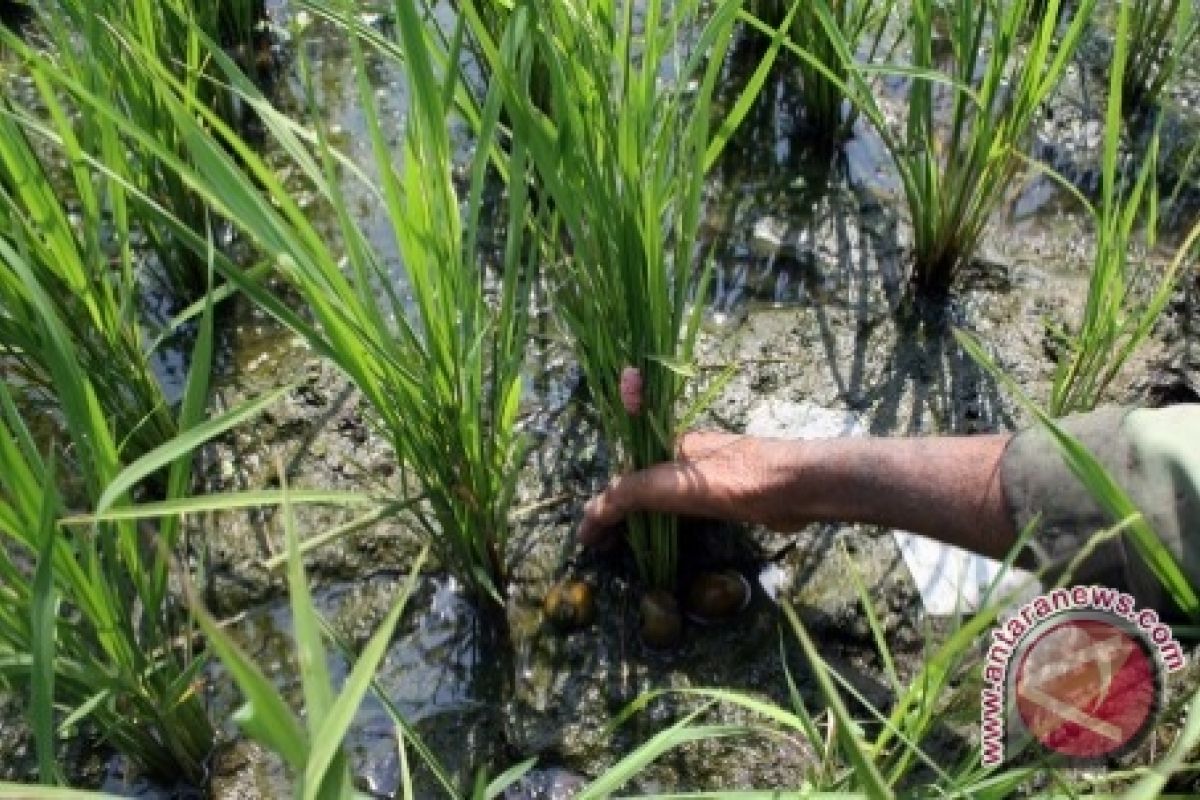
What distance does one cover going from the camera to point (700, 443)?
1558mm

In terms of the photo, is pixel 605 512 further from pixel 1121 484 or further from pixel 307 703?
pixel 307 703

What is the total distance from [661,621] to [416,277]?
1.83 ft

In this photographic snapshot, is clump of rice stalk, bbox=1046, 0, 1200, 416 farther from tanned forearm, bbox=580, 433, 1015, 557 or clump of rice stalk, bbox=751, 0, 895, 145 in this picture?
clump of rice stalk, bbox=751, 0, 895, 145

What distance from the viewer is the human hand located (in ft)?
4.81

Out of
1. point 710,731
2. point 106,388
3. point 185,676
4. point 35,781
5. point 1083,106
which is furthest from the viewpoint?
point 1083,106

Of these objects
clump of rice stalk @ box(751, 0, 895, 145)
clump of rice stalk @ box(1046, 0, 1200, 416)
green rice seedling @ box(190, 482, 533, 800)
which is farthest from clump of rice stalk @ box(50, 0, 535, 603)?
clump of rice stalk @ box(751, 0, 895, 145)

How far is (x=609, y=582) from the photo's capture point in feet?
5.27

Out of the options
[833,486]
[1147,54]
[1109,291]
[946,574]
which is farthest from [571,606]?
[1147,54]

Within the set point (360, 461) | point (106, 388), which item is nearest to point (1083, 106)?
point (360, 461)

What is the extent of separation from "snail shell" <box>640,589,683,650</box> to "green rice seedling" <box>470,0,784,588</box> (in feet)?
0.35

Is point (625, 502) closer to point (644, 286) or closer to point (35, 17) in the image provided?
point (644, 286)

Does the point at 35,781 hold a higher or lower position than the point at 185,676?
lower

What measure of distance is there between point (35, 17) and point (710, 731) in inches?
92.2

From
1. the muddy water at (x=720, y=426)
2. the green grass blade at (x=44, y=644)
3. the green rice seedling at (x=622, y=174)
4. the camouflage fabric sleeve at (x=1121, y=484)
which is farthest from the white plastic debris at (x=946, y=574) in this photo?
the green grass blade at (x=44, y=644)
